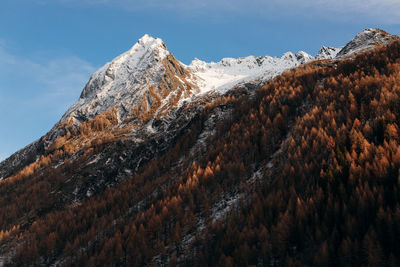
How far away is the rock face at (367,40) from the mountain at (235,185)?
192 feet

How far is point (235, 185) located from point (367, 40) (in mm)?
170232

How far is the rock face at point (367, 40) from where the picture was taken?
6398 inches

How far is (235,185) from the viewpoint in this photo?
7575cm

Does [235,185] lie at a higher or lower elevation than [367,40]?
lower

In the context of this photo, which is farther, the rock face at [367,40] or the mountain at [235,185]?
the rock face at [367,40]

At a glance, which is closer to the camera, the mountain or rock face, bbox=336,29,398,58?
the mountain

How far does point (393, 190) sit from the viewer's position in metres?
45.1

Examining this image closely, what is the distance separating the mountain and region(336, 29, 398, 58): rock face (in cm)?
5861

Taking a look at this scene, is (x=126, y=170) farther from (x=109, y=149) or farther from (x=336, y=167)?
(x=336, y=167)

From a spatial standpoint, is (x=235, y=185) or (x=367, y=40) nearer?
(x=235, y=185)

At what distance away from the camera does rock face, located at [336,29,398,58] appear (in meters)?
162

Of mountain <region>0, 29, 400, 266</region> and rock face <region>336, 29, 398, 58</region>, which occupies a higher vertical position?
rock face <region>336, 29, 398, 58</region>

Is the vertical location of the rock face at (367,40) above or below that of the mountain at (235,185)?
above

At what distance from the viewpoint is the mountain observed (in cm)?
4666
